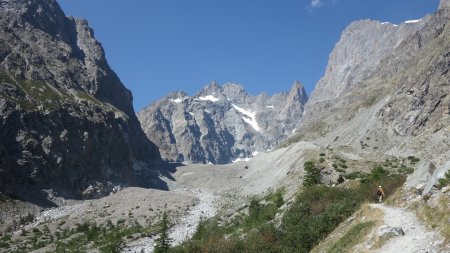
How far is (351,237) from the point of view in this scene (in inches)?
961

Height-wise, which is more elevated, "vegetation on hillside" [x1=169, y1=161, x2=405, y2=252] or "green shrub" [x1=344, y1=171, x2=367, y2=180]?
"green shrub" [x1=344, y1=171, x2=367, y2=180]

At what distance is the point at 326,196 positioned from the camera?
3956 cm

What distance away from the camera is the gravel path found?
19391 mm

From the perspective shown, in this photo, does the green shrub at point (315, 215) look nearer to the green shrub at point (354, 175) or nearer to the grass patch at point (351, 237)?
the grass patch at point (351, 237)

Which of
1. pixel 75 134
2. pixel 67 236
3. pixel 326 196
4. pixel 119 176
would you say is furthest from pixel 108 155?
pixel 326 196

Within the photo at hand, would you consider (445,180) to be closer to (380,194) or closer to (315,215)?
(380,194)

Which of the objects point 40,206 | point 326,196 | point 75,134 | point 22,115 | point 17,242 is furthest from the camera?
point 75,134

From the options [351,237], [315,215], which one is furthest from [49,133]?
[351,237]

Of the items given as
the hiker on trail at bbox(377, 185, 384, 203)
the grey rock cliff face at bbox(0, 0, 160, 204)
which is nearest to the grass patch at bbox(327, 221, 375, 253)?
the hiker on trail at bbox(377, 185, 384, 203)

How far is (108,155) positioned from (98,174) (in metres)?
13.7

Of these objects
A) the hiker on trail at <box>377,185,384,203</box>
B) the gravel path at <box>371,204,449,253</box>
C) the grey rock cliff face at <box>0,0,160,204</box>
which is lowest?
the gravel path at <box>371,204,449,253</box>

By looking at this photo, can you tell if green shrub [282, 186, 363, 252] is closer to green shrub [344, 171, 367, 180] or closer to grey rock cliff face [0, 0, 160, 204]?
green shrub [344, 171, 367, 180]

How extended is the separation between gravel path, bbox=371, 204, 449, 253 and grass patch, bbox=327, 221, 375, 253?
1.12 metres

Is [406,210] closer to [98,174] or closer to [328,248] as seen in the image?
[328,248]
